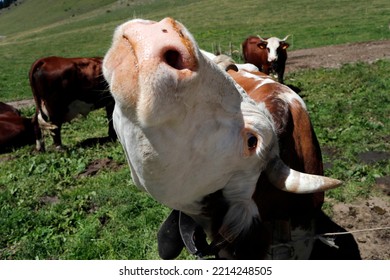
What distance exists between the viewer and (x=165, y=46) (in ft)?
4.99

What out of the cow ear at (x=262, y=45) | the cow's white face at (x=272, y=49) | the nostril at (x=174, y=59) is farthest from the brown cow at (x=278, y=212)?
the cow ear at (x=262, y=45)

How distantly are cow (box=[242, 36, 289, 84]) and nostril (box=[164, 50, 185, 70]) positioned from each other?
11.5 metres

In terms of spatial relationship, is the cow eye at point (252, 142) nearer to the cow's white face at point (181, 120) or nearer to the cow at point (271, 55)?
the cow's white face at point (181, 120)

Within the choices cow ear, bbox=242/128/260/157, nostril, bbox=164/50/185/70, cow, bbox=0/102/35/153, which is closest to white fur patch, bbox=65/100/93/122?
cow, bbox=0/102/35/153

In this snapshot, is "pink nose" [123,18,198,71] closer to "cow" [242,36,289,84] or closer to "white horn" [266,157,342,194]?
"white horn" [266,157,342,194]

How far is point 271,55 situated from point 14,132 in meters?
7.85

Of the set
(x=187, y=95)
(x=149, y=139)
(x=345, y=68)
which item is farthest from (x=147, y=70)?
(x=345, y=68)

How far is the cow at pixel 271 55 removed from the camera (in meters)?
12.8

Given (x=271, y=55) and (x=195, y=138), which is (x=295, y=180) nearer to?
(x=195, y=138)

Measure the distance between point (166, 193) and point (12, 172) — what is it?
6.34 m

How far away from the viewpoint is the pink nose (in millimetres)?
1515

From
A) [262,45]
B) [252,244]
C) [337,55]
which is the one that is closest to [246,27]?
[337,55]
